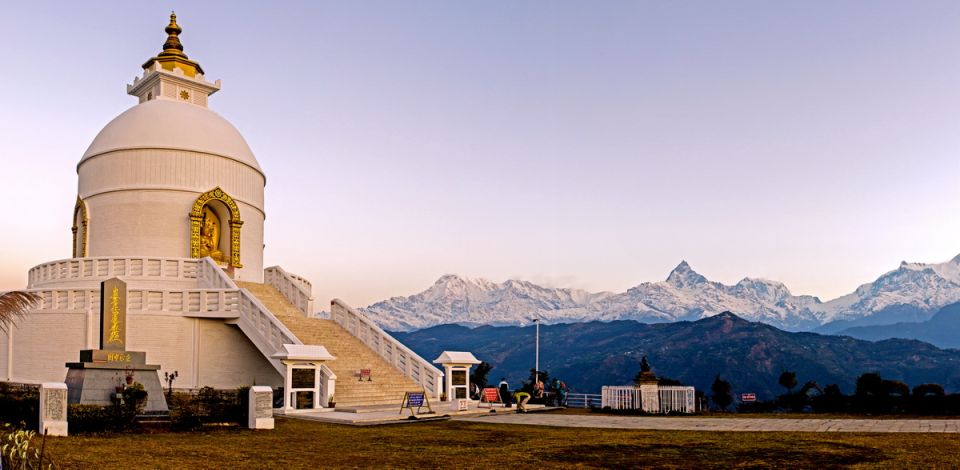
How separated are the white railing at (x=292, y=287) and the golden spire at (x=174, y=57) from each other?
39.5ft

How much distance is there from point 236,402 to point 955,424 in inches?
663

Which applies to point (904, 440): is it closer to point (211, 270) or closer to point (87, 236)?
point (211, 270)

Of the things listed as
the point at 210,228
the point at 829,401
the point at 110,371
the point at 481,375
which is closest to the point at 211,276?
the point at 210,228

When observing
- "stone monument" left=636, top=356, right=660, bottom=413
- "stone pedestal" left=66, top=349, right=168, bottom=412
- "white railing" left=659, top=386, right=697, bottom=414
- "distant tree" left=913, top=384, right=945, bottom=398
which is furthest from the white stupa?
"distant tree" left=913, top=384, right=945, bottom=398

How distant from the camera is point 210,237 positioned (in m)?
35.4

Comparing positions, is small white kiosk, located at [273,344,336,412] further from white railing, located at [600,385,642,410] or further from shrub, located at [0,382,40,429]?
white railing, located at [600,385,642,410]

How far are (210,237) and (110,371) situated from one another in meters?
17.5

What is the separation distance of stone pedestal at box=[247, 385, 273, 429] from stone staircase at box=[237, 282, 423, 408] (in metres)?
6.28

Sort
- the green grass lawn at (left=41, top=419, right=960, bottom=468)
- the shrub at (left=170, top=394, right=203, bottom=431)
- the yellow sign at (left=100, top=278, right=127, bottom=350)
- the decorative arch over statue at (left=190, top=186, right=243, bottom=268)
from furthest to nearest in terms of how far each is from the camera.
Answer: the decorative arch over statue at (left=190, top=186, right=243, bottom=268)
the yellow sign at (left=100, top=278, right=127, bottom=350)
the shrub at (left=170, top=394, right=203, bottom=431)
the green grass lawn at (left=41, top=419, right=960, bottom=468)

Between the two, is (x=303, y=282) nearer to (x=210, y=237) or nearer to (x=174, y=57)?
(x=210, y=237)

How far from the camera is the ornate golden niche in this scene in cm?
3581

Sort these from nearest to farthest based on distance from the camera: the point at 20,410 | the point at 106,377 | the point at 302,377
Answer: the point at 20,410
the point at 106,377
the point at 302,377

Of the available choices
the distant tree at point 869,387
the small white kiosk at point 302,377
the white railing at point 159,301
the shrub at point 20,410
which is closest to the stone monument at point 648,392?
the distant tree at point 869,387

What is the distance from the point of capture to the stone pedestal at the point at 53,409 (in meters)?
15.4
